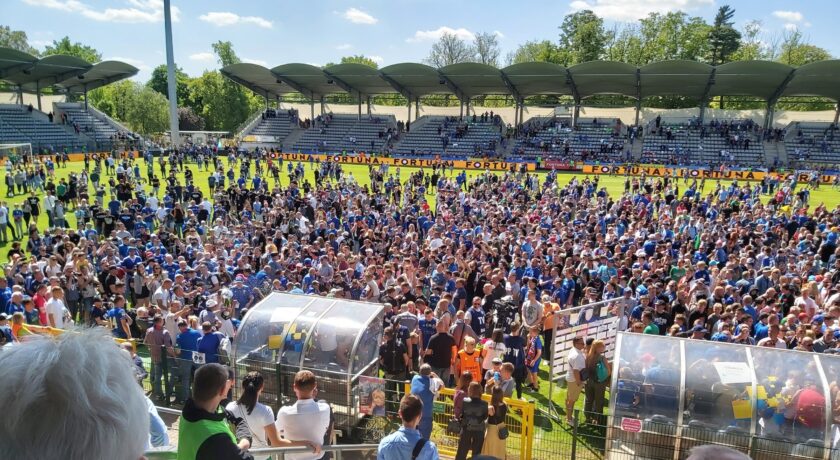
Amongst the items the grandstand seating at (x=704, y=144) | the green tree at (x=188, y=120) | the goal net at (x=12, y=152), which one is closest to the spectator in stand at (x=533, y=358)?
the goal net at (x=12, y=152)

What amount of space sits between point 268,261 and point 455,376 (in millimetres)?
6913

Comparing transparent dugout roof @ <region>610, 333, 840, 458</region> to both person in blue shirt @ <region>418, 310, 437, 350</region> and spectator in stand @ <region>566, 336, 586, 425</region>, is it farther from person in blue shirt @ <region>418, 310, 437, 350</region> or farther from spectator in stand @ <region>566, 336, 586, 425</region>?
person in blue shirt @ <region>418, 310, 437, 350</region>

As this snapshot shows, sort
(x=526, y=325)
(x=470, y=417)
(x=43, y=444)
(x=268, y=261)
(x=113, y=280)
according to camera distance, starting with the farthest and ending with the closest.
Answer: (x=268, y=261) < (x=113, y=280) < (x=526, y=325) < (x=470, y=417) < (x=43, y=444)

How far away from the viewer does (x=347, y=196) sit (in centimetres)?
2339

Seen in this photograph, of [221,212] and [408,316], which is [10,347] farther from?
[221,212]

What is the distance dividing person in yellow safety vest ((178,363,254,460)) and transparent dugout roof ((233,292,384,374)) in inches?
179

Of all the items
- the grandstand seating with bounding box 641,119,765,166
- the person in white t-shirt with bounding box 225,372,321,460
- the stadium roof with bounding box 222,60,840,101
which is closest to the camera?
the person in white t-shirt with bounding box 225,372,321,460

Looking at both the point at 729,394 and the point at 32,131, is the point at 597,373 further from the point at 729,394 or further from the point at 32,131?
the point at 32,131

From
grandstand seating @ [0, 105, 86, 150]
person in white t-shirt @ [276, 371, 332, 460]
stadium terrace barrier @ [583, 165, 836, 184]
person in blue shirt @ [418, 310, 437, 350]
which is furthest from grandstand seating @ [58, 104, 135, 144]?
person in white t-shirt @ [276, 371, 332, 460]

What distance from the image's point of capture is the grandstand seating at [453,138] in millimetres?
53072

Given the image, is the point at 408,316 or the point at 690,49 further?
the point at 690,49

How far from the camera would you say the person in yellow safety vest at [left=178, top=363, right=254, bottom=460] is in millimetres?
3039

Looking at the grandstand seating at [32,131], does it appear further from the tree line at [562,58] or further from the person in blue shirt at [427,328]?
the person in blue shirt at [427,328]

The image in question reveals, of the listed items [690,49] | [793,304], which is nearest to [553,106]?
[690,49]
